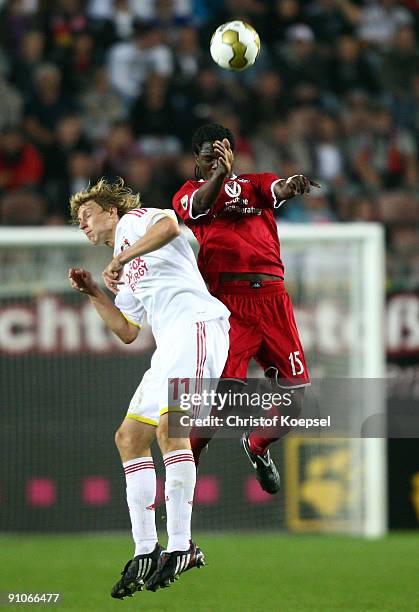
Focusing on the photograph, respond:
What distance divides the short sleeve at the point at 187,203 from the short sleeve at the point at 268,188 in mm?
416

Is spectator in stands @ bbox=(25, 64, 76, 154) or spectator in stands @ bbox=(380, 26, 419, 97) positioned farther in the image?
spectator in stands @ bbox=(380, 26, 419, 97)

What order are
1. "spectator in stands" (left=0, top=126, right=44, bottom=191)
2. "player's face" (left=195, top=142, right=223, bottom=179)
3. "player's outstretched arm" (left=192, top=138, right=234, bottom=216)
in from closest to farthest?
"player's outstretched arm" (left=192, top=138, right=234, bottom=216) < "player's face" (left=195, top=142, right=223, bottom=179) < "spectator in stands" (left=0, top=126, right=44, bottom=191)

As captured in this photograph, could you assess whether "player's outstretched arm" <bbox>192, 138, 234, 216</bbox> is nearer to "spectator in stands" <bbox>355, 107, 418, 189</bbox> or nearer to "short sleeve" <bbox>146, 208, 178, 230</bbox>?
"short sleeve" <bbox>146, 208, 178, 230</bbox>

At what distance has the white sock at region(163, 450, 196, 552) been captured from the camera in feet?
20.9

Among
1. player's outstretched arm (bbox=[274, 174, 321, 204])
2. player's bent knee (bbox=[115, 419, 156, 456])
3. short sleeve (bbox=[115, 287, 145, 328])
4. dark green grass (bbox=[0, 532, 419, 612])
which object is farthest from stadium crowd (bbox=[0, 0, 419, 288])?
player's bent knee (bbox=[115, 419, 156, 456])

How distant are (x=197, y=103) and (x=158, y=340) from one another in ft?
22.4

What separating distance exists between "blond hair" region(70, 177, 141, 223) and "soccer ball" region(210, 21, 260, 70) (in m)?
0.99

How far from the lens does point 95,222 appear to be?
6.89m

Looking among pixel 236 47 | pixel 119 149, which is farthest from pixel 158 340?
pixel 119 149

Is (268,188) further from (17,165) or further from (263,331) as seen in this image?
(17,165)

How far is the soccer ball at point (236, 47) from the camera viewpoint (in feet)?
23.9

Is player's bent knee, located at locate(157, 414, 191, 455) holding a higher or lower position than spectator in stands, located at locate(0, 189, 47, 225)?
lower

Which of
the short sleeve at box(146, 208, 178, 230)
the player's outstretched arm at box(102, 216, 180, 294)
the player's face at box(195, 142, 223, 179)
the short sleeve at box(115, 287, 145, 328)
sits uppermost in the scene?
the player's face at box(195, 142, 223, 179)

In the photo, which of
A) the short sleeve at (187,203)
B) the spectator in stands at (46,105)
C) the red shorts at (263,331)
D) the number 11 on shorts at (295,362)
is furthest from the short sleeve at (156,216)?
the spectator in stands at (46,105)
